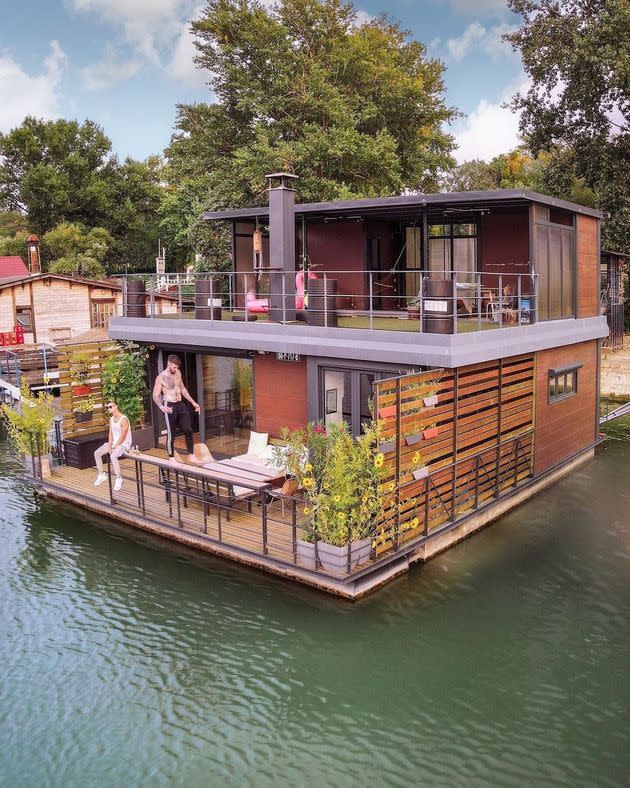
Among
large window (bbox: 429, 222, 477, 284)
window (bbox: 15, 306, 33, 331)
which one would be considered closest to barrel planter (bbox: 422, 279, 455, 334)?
large window (bbox: 429, 222, 477, 284)

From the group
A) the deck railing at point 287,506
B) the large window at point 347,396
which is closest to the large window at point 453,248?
the deck railing at point 287,506

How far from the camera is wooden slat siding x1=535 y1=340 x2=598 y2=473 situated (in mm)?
14859

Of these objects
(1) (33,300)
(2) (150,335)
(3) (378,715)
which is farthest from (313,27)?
(3) (378,715)

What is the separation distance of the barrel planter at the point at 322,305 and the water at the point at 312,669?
445 centimetres

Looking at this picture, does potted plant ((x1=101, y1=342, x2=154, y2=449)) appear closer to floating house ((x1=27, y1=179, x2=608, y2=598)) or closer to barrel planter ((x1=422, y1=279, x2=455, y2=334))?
floating house ((x1=27, y1=179, x2=608, y2=598))

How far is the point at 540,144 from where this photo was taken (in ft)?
108

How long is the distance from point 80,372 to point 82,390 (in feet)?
1.30

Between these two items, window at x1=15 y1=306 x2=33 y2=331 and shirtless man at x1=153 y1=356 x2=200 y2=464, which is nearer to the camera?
shirtless man at x1=153 y1=356 x2=200 y2=464

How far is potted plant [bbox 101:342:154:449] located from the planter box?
7.34 meters

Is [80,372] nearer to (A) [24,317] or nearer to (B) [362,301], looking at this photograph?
(B) [362,301]

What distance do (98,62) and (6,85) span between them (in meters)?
9.20

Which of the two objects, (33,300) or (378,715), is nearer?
(378,715)

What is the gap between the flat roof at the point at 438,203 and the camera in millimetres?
13539

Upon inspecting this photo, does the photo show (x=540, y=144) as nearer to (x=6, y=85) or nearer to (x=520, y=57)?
(x=520, y=57)
